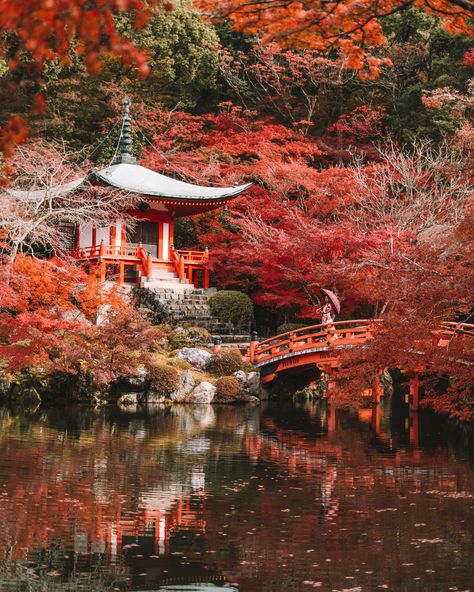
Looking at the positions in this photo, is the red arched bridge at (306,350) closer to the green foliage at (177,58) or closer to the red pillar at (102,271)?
the red pillar at (102,271)

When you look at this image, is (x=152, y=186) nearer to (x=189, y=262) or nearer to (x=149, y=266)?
(x=149, y=266)

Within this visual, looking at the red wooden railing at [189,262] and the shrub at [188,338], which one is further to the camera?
the red wooden railing at [189,262]

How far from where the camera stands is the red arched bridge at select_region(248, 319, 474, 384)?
19562 millimetres

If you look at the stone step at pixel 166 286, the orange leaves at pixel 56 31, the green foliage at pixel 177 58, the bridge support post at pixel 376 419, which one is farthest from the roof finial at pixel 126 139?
the orange leaves at pixel 56 31

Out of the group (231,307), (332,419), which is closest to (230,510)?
(332,419)

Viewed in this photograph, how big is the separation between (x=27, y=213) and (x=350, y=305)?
9.47m

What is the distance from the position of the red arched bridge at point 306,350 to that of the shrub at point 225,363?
555 mm

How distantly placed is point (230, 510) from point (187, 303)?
628 inches

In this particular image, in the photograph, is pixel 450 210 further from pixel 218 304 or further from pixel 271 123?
pixel 271 123

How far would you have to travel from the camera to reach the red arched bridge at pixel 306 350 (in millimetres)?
19562

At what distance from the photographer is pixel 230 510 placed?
8508mm

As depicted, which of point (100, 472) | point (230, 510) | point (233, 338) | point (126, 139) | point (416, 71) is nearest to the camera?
point (230, 510)

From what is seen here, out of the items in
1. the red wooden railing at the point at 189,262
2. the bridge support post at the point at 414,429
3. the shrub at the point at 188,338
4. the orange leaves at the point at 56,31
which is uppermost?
the red wooden railing at the point at 189,262

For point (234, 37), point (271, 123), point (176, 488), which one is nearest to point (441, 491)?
point (176, 488)
